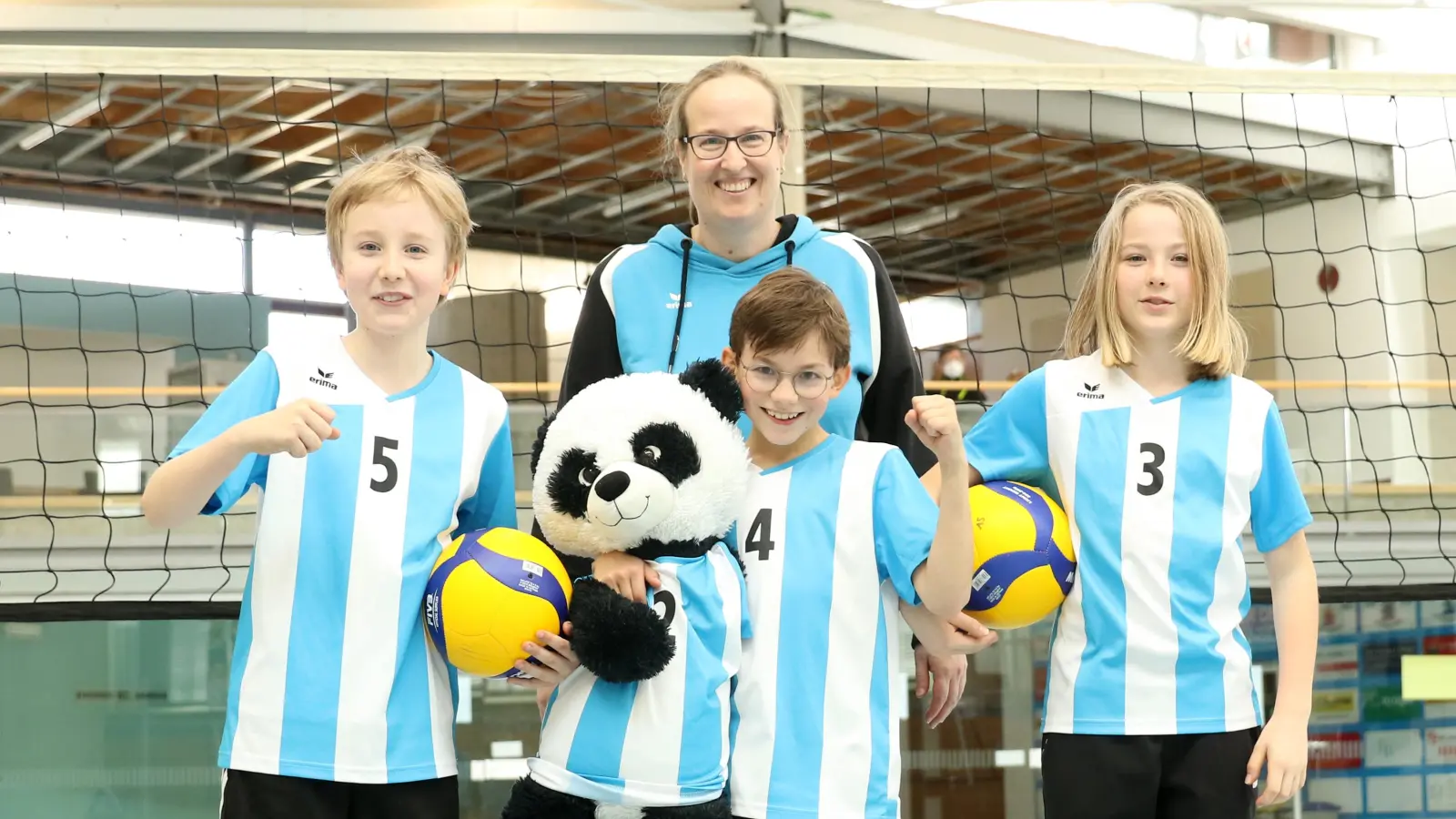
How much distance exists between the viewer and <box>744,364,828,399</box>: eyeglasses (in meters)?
1.86

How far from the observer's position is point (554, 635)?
179 centimetres

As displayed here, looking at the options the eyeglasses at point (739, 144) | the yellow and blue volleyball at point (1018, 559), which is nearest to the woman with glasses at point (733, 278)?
the eyeglasses at point (739, 144)

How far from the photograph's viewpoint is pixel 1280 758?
6.55 ft

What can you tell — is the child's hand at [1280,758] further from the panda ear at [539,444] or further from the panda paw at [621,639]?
the panda ear at [539,444]

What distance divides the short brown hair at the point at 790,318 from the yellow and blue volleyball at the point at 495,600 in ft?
1.35

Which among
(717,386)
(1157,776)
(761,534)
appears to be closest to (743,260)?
(717,386)

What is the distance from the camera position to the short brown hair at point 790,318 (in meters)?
1.84

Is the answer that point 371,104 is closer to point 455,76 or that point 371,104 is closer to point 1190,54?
point 1190,54

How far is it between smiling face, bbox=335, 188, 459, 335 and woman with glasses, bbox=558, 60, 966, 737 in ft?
1.07

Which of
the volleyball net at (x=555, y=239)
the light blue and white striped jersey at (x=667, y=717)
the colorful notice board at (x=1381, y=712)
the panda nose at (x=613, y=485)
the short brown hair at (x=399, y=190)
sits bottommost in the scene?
the colorful notice board at (x=1381, y=712)

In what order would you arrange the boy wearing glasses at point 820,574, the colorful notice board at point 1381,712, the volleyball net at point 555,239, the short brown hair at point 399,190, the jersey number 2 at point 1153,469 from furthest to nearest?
1. the colorful notice board at point 1381,712
2. the volleyball net at point 555,239
3. the jersey number 2 at point 1153,469
4. the short brown hair at point 399,190
5. the boy wearing glasses at point 820,574

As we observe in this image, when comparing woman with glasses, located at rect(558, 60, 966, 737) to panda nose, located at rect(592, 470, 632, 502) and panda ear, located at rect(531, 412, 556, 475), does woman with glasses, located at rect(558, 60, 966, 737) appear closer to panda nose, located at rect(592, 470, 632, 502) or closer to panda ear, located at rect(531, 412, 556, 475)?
panda ear, located at rect(531, 412, 556, 475)

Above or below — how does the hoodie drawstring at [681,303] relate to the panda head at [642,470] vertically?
above

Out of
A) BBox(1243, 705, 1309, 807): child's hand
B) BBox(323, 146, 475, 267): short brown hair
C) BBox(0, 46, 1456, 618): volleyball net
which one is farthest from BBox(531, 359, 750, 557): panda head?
BBox(0, 46, 1456, 618): volleyball net
